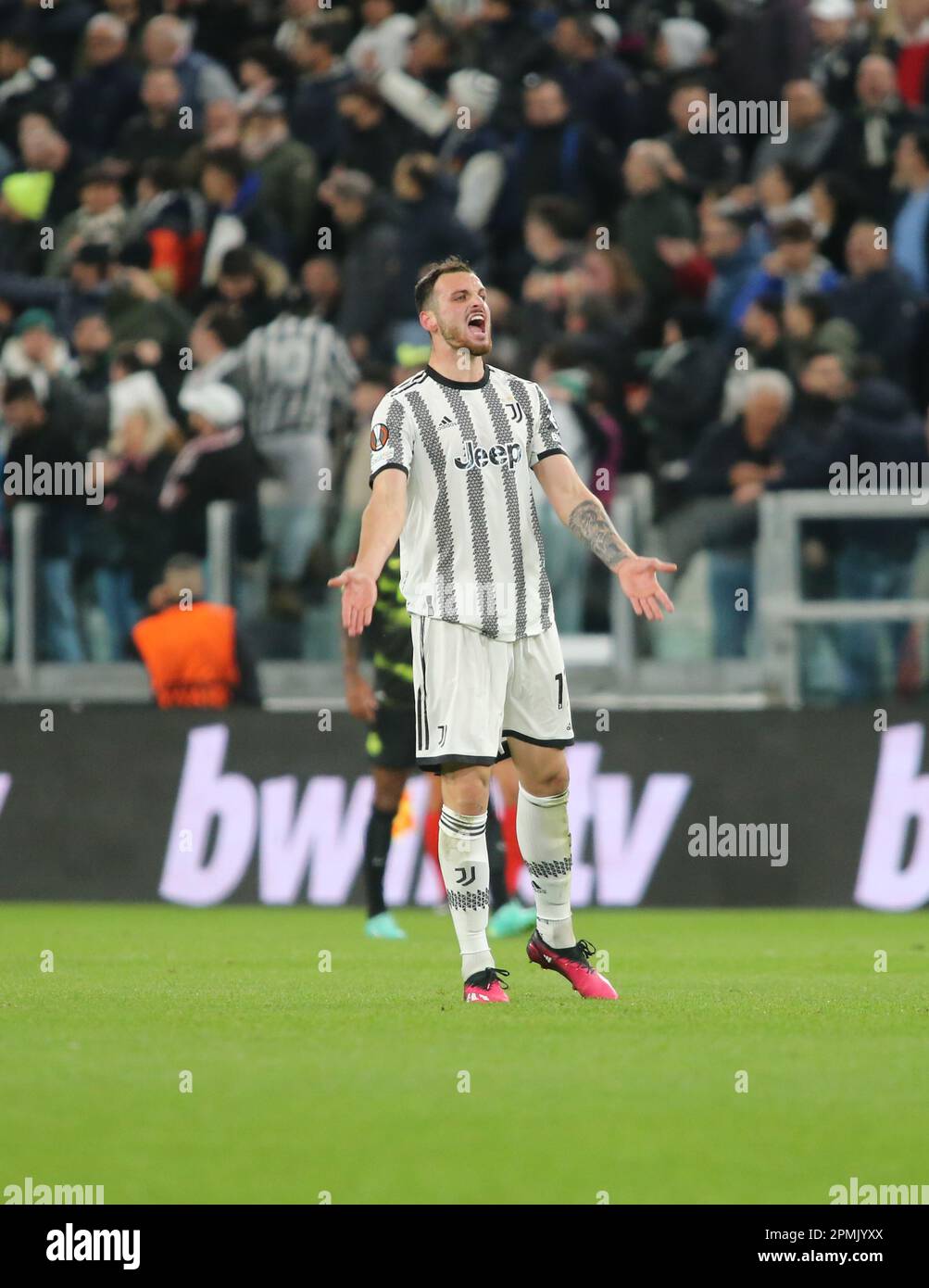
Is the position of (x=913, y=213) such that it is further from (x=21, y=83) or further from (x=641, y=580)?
(x=641, y=580)

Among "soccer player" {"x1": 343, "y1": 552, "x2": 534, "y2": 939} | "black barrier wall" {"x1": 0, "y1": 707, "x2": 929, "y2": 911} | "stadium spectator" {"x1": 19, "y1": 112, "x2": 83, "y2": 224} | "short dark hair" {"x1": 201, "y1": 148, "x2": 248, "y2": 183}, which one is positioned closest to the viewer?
"soccer player" {"x1": 343, "y1": 552, "x2": 534, "y2": 939}

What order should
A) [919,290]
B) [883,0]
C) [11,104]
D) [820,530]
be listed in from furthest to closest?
1. [11,104]
2. [883,0]
3. [919,290]
4. [820,530]

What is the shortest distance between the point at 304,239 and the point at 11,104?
3563 mm

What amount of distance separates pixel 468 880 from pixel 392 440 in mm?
1506

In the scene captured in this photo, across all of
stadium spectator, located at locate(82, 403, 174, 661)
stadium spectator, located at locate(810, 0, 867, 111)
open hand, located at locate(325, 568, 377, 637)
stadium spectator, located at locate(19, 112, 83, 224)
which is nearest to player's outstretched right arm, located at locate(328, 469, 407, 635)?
open hand, located at locate(325, 568, 377, 637)

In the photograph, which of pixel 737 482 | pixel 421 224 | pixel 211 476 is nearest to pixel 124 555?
pixel 211 476

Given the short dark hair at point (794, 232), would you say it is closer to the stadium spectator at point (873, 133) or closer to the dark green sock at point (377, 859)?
the stadium spectator at point (873, 133)

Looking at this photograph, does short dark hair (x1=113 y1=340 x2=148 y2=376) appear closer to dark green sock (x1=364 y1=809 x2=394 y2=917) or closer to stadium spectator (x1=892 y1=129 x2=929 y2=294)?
dark green sock (x1=364 y1=809 x2=394 y2=917)

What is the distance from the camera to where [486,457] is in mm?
8391

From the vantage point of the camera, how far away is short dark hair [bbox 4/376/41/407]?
1519 centimetres

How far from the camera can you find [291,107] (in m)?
18.1

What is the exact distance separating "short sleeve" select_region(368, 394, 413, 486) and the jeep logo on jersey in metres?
0.18
